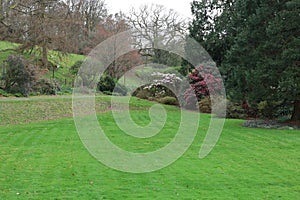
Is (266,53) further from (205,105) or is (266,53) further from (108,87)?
(108,87)

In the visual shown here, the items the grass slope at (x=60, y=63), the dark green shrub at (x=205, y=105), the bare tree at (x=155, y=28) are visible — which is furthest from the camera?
the bare tree at (x=155, y=28)

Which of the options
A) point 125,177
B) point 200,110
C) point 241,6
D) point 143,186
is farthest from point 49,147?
point 200,110

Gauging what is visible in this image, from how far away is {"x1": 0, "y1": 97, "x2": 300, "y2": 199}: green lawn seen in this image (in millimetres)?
4816

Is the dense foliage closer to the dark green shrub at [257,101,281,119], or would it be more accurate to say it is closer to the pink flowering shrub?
the dark green shrub at [257,101,281,119]

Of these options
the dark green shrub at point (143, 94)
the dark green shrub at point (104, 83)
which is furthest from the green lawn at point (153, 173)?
the dark green shrub at point (104, 83)

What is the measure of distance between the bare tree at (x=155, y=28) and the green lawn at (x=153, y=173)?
21.0m

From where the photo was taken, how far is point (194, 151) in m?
7.69

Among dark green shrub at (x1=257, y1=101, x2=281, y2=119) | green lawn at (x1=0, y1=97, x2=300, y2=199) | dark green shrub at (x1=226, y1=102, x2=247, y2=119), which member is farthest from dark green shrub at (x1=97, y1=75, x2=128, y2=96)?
green lawn at (x1=0, y1=97, x2=300, y2=199)

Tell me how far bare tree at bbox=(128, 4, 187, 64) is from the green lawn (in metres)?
21.0

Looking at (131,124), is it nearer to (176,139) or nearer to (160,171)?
(176,139)

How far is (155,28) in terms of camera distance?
1271 inches

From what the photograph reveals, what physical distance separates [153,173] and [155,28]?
90.5ft

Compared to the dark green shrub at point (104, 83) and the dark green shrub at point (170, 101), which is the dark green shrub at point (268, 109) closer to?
the dark green shrub at point (170, 101)

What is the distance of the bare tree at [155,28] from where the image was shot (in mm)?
30531
